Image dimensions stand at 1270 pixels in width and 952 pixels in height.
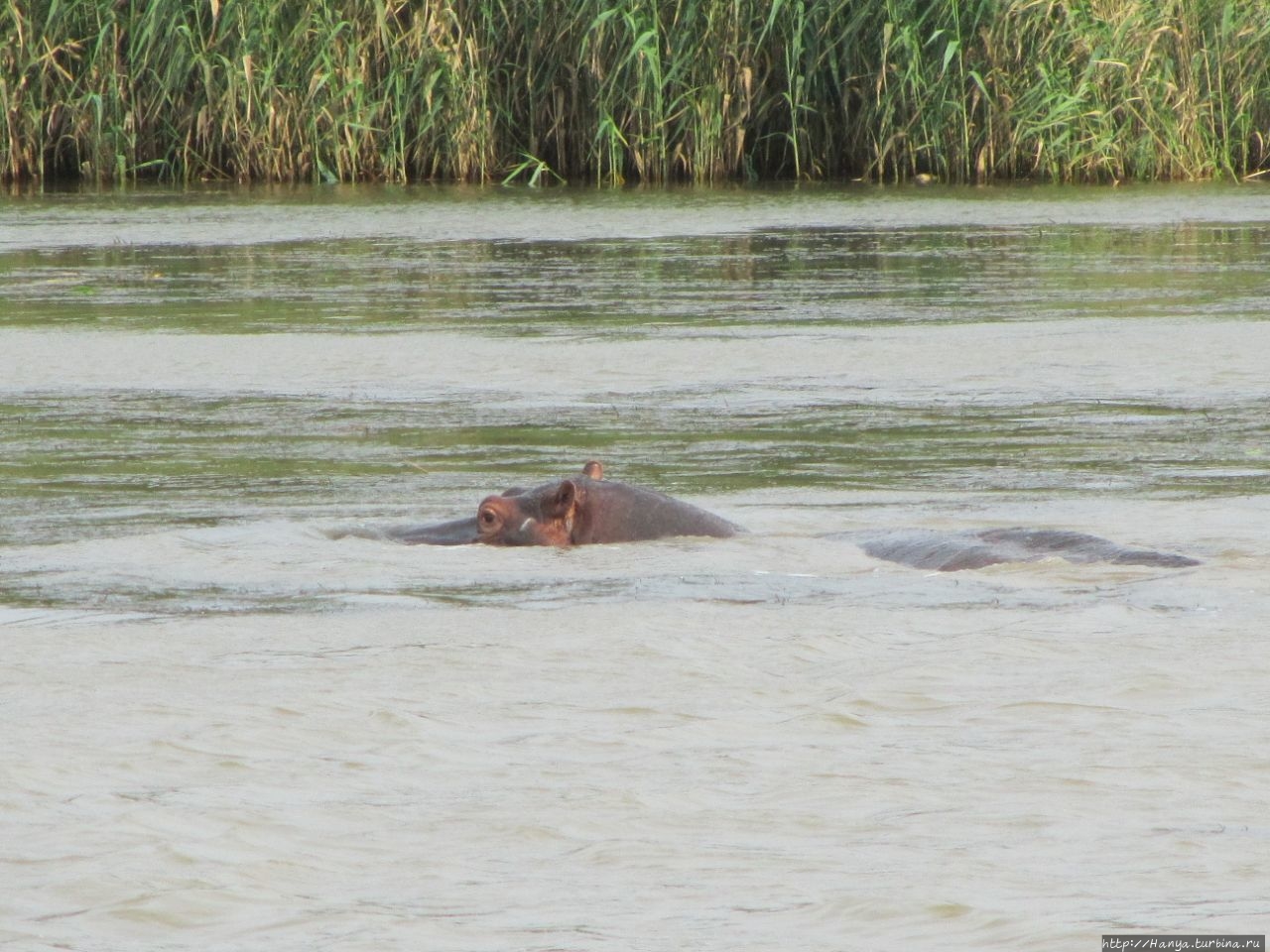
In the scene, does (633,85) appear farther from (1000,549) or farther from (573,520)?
(1000,549)

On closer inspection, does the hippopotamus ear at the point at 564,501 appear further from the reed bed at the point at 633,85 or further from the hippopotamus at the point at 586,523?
the reed bed at the point at 633,85

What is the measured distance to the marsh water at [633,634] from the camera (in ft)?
6.88

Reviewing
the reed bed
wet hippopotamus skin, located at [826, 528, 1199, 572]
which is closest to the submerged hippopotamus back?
wet hippopotamus skin, located at [826, 528, 1199, 572]

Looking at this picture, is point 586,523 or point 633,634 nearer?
point 633,634

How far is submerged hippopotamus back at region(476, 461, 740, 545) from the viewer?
426 centimetres

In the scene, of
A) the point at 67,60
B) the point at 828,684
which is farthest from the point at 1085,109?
the point at 828,684

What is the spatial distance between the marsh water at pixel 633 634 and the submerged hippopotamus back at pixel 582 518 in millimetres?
79

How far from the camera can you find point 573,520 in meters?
4.31

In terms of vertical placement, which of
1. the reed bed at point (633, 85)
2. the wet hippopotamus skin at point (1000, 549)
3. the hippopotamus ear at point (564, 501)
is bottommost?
the wet hippopotamus skin at point (1000, 549)

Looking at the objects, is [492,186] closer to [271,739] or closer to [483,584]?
[483,584]

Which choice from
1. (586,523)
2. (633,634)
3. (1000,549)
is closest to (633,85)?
(586,523)

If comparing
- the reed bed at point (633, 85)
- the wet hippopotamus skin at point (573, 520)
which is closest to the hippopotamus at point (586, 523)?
the wet hippopotamus skin at point (573, 520)

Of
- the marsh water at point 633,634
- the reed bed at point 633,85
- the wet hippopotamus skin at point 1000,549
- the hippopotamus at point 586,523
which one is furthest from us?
the reed bed at point 633,85

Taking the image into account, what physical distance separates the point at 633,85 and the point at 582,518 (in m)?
9.38
